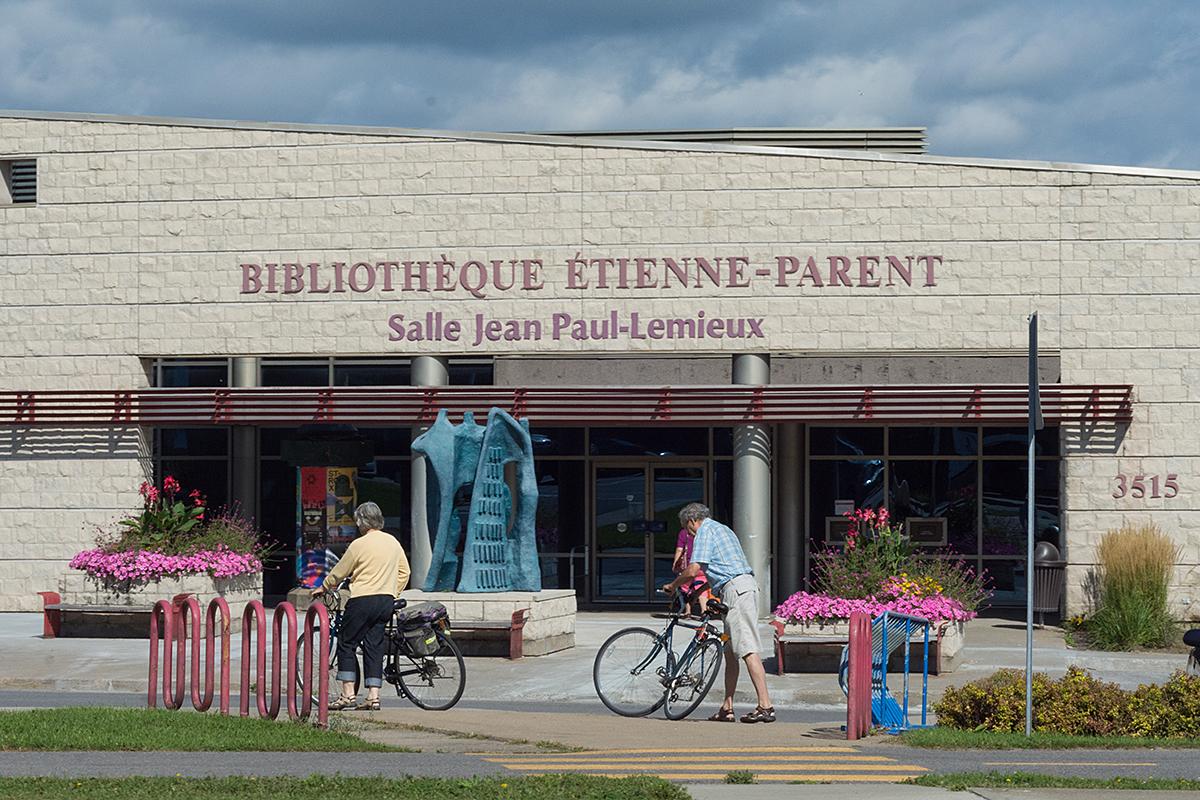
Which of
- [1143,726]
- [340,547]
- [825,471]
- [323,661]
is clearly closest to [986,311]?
[825,471]

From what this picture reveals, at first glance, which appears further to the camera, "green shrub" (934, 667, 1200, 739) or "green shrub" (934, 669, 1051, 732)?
"green shrub" (934, 669, 1051, 732)

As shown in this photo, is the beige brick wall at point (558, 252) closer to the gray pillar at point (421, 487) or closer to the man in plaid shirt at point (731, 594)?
the gray pillar at point (421, 487)

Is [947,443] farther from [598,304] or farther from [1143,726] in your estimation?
[1143,726]

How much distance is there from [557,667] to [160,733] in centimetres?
777

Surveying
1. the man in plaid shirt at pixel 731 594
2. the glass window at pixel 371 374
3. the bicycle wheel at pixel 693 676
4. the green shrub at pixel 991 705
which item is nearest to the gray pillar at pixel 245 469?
the glass window at pixel 371 374

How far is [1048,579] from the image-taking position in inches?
959

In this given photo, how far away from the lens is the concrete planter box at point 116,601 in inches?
882

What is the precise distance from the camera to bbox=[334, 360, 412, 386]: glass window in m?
27.3

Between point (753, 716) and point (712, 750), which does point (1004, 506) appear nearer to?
point (753, 716)

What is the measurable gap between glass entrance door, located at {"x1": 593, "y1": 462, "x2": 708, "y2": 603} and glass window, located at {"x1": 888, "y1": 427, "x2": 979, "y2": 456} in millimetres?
3150

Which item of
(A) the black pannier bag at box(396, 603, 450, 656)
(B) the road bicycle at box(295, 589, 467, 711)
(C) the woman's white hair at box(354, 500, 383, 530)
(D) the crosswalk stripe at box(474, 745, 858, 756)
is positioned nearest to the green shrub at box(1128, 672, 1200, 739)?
(D) the crosswalk stripe at box(474, 745, 858, 756)

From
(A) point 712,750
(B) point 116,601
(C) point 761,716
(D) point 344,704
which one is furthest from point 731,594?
(B) point 116,601

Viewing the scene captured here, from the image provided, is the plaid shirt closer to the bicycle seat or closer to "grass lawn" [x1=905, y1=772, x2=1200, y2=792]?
the bicycle seat

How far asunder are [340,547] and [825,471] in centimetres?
782
